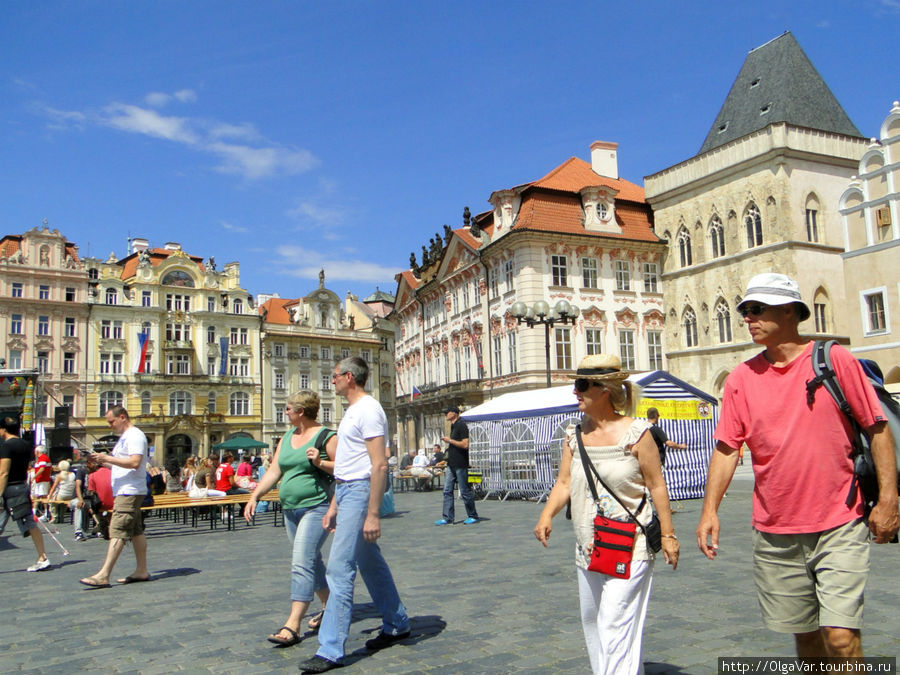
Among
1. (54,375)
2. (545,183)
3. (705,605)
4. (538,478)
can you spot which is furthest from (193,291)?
(705,605)

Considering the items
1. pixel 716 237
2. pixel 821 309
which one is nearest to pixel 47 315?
pixel 716 237

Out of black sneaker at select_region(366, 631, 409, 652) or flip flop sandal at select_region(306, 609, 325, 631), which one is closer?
black sneaker at select_region(366, 631, 409, 652)

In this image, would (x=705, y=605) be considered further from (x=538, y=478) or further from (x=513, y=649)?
(x=538, y=478)

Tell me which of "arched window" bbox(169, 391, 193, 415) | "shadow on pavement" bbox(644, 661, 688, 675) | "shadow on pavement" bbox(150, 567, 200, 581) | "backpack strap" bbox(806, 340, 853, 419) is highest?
"arched window" bbox(169, 391, 193, 415)

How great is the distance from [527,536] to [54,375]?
52.8m

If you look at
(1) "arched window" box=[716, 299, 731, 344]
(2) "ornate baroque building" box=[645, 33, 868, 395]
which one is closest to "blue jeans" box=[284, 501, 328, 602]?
(2) "ornate baroque building" box=[645, 33, 868, 395]

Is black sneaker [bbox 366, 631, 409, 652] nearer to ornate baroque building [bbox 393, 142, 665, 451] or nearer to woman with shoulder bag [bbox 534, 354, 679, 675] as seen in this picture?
woman with shoulder bag [bbox 534, 354, 679, 675]

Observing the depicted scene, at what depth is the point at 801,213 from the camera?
33094 millimetres

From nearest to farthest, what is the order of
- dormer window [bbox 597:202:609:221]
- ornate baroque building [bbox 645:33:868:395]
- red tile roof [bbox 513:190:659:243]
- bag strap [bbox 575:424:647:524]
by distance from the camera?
1. bag strap [bbox 575:424:647:524]
2. ornate baroque building [bbox 645:33:868:395]
3. red tile roof [bbox 513:190:659:243]
4. dormer window [bbox 597:202:609:221]

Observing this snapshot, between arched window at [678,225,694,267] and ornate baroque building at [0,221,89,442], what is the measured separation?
40793 mm

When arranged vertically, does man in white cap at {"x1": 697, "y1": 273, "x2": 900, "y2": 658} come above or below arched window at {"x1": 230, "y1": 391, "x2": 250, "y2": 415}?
below

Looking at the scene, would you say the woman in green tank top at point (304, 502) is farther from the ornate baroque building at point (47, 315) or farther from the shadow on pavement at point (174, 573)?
the ornate baroque building at point (47, 315)

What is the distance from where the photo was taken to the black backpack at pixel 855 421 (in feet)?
10.8

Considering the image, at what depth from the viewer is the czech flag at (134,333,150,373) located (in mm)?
59219
